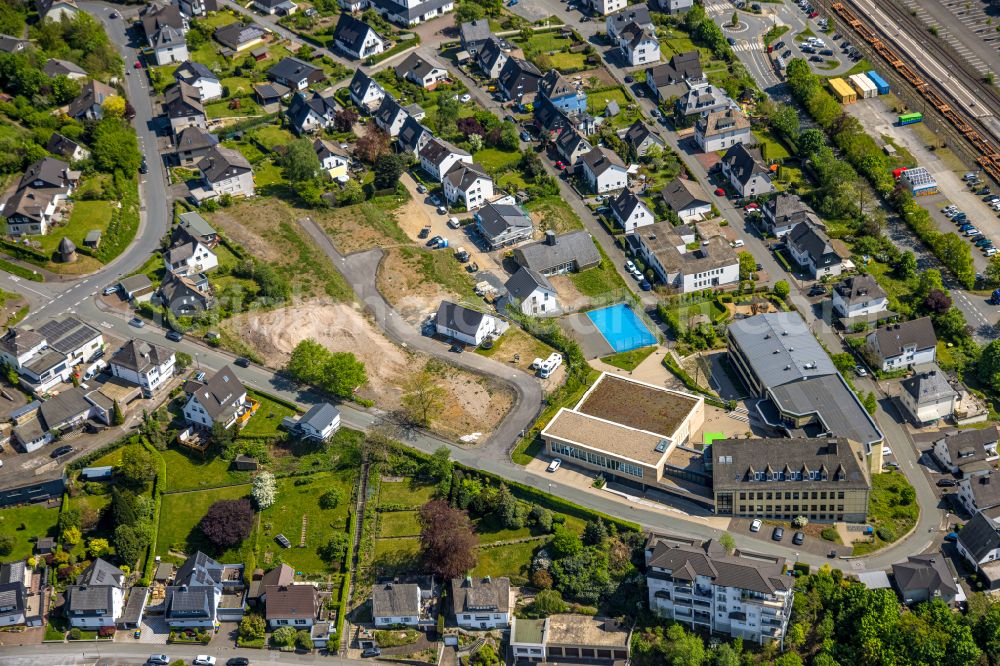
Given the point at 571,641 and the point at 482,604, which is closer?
the point at 571,641

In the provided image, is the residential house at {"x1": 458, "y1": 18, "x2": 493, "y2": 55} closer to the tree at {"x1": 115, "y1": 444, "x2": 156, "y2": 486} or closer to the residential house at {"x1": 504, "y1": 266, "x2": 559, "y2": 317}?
the residential house at {"x1": 504, "y1": 266, "x2": 559, "y2": 317}

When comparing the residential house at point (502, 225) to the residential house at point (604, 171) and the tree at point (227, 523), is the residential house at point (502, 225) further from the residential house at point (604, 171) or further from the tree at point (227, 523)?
the tree at point (227, 523)

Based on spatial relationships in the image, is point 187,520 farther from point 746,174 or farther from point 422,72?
point 422,72

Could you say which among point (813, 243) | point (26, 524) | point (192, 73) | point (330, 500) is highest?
point (813, 243)

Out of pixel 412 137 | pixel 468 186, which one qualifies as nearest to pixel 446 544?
pixel 468 186

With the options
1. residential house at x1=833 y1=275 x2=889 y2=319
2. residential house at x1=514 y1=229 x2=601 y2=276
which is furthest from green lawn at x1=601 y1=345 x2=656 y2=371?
residential house at x1=833 y1=275 x2=889 y2=319

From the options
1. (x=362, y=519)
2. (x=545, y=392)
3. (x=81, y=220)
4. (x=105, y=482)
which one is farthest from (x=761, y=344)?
(x=81, y=220)
